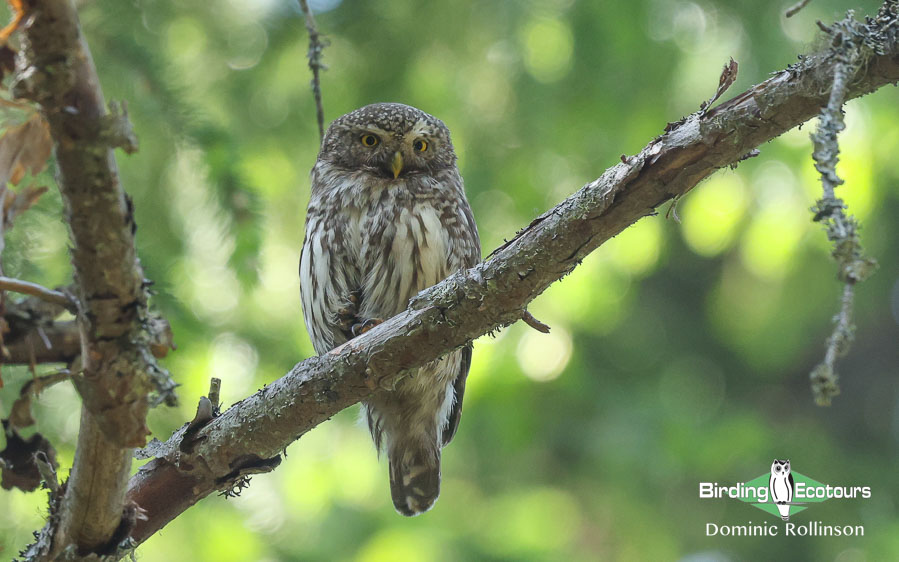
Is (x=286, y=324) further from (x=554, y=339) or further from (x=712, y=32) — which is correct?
(x=712, y=32)

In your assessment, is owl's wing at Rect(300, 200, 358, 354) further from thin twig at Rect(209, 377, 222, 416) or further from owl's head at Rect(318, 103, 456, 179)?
thin twig at Rect(209, 377, 222, 416)

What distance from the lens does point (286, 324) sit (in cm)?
386

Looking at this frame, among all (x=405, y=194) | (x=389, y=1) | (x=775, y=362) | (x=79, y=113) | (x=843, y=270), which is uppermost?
(x=389, y=1)

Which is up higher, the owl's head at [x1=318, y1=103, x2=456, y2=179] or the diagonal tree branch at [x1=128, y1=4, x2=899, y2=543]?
the owl's head at [x1=318, y1=103, x2=456, y2=179]

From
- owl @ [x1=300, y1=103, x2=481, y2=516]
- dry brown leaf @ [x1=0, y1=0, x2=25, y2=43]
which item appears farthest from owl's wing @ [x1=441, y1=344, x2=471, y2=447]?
dry brown leaf @ [x1=0, y1=0, x2=25, y2=43]

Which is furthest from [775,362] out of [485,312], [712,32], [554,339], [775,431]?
[485,312]

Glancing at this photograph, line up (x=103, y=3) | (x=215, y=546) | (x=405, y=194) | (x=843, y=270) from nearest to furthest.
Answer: (x=843, y=270)
(x=103, y=3)
(x=405, y=194)
(x=215, y=546)

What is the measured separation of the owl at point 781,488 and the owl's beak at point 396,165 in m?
2.34

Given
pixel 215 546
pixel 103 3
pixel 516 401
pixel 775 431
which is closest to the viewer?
pixel 103 3

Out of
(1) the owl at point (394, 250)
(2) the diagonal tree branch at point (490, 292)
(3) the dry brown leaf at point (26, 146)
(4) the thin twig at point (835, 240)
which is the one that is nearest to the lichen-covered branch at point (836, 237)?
(4) the thin twig at point (835, 240)

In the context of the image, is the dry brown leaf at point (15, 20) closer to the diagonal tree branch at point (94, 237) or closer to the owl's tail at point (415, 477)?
the diagonal tree branch at point (94, 237)

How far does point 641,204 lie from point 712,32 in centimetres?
250

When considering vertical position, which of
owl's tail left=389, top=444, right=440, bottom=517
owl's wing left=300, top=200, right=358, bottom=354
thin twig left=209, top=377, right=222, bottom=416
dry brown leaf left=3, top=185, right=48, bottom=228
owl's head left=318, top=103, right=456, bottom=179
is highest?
owl's head left=318, top=103, right=456, bottom=179

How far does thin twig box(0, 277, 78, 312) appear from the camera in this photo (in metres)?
1.00
